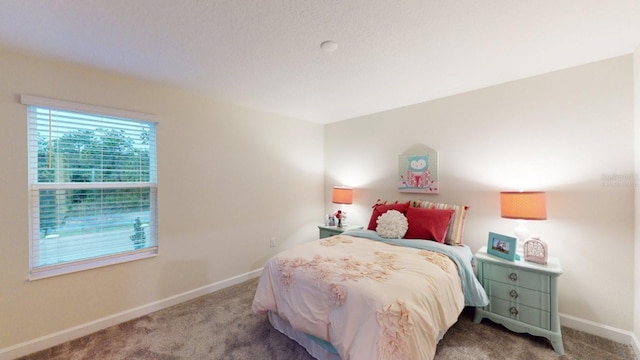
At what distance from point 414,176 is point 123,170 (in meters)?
3.24

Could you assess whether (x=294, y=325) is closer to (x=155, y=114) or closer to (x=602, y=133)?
(x=155, y=114)

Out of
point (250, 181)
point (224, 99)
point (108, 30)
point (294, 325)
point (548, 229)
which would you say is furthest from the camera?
point (250, 181)

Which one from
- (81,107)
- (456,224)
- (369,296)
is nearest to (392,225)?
(456,224)

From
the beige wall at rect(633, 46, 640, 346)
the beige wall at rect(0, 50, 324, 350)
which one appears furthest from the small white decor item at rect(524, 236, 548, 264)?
the beige wall at rect(0, 50, 324, 350)

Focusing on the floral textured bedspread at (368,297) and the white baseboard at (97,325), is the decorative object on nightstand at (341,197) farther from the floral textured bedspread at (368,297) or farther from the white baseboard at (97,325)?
the white baseboard at (97,325)

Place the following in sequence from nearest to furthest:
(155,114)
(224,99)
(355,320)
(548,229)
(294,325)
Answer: (355,320)
(294,325)
(548,229)
(155,114)
(224,99)

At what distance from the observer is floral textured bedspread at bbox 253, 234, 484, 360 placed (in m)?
1.35

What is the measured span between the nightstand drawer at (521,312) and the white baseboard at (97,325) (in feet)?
9.36

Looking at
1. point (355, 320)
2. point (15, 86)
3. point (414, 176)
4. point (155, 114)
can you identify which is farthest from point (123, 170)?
point (414, 176)

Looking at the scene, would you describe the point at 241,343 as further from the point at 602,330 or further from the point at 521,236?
the point at 602,330

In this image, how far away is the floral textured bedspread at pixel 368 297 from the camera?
1.35m

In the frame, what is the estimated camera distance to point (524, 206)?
6.82ft

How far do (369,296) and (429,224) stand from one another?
4.54 feet

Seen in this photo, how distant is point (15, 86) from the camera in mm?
1885
